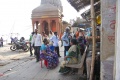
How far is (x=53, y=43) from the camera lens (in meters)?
9.81

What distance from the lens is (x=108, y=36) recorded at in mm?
4301

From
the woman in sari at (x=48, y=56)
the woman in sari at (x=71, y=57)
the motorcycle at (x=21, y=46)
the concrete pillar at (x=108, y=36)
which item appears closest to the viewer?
the concrete pillar at (x=108, y=36)

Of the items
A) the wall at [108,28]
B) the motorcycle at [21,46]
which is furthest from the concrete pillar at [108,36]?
the motorcycle at [21,46]

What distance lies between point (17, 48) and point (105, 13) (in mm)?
12487

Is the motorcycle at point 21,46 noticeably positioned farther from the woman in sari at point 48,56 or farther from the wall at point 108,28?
the wall at point 108,28

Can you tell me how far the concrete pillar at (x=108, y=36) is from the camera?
13.8ft

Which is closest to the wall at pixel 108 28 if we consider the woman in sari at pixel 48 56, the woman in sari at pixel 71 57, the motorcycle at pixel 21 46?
the woman in sari at pixel 71 57

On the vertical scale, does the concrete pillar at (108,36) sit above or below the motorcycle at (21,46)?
above

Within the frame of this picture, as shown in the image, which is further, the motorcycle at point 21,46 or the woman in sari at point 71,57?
the motorcycle at point 21,46

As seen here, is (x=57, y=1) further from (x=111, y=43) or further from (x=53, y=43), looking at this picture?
(x=111, y=43)

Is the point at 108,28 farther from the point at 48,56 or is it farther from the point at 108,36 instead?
the point at 48,56

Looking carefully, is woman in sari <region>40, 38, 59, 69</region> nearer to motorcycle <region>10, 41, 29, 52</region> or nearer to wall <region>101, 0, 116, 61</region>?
wall <region>101, 0, 116, 61</region>

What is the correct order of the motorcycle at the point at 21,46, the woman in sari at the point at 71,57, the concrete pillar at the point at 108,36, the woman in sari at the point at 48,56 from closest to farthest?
the concrete pillar at the point at 108,36 → the woman in sari at the point at 71,57 → the woman in sari at the point at 48,56 → the motorcycle at the point at 21,46


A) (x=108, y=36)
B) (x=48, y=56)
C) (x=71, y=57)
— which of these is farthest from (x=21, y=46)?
(x=108, y=36)
